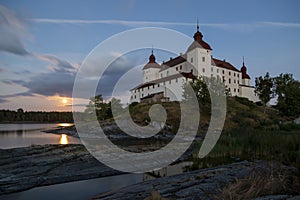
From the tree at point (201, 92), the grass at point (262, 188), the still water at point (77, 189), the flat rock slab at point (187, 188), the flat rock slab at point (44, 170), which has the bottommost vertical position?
the still water at point (77, 189)

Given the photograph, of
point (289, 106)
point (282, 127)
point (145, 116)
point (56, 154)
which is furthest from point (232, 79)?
point (56, 154)

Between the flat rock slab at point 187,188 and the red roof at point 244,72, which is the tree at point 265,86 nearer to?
the red roof at point 244,72

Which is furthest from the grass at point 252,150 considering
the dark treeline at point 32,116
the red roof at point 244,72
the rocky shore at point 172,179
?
the dark treeline at point 32,116

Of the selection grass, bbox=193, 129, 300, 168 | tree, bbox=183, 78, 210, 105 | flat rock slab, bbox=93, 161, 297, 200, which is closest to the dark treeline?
tree, bbox=183, 78, 210, 105

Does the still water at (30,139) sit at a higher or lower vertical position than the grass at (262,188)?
lower

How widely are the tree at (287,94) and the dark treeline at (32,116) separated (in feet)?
434

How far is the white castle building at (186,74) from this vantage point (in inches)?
2576

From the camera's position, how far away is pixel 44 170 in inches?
545

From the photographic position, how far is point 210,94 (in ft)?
170

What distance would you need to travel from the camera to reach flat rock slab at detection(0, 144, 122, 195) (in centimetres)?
1166

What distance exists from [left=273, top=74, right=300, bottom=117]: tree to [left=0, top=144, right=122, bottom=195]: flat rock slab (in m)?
47.3

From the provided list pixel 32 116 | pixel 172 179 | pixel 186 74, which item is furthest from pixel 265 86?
pixel 32 116

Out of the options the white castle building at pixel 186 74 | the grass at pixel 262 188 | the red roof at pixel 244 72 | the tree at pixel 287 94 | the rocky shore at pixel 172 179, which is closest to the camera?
the grass at pixel 262 188

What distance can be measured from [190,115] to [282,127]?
2057cm
